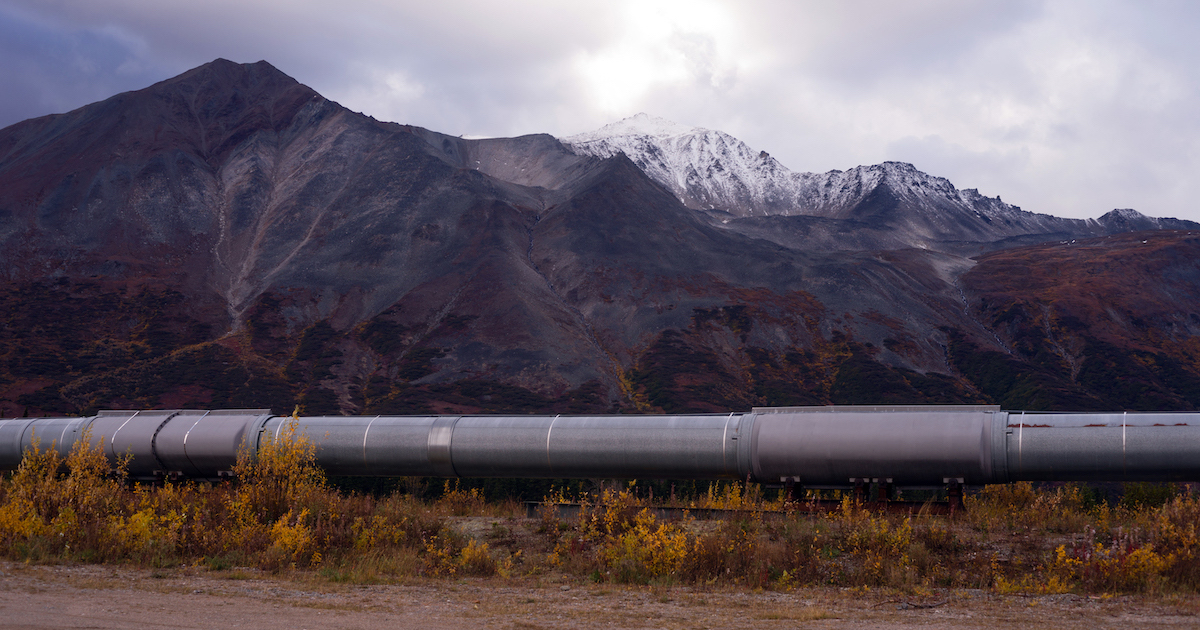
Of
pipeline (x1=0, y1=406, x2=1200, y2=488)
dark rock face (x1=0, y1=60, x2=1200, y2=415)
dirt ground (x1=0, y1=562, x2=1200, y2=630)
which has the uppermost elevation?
dark rock face (x1=0, y1=60, x2=1200, y2=415)

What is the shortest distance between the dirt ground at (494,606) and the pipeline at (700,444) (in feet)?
17.7

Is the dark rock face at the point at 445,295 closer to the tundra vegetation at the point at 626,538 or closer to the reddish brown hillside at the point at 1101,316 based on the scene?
the reddish brown hillside at the point at 1101,316

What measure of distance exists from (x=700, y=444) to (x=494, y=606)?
28.1 ft

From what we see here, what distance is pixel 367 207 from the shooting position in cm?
11525

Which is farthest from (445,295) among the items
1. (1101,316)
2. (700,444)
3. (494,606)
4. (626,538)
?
(494,606)

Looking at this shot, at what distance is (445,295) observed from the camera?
99875 mm

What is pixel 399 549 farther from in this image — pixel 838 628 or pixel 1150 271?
pixel 1150 271

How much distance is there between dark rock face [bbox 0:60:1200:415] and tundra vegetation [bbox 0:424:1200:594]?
201ft

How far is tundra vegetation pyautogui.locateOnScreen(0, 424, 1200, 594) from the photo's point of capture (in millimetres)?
12758

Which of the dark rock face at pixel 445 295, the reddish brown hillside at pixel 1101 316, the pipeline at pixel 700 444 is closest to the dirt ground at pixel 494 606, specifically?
the pipeline at pixel 700 444

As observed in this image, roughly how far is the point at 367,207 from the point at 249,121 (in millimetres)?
41401

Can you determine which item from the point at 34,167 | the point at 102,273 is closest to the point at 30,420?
the point at 102,273

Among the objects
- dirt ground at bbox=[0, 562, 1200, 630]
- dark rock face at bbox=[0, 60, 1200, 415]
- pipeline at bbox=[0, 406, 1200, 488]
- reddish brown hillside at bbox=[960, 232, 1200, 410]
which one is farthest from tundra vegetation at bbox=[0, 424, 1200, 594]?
reddish brown hillside at bbox=[960, 232, 1200, 410]

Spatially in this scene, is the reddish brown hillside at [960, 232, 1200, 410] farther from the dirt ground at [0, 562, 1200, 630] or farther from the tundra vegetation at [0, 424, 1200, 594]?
the dirt ground at [0, 562, 1200, 630]
